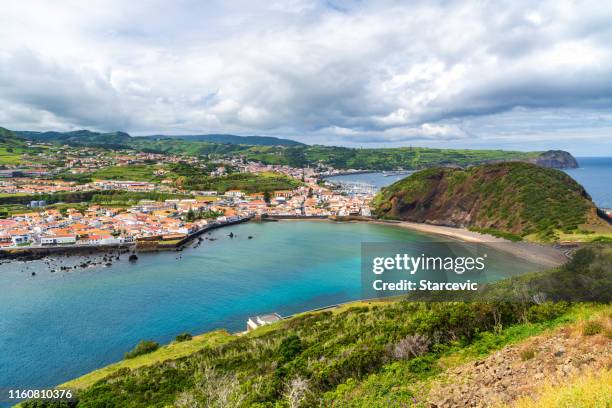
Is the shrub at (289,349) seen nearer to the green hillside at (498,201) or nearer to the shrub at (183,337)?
the shrub at (183,337)

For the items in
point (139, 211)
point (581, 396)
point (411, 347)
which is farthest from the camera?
point (139, 211)

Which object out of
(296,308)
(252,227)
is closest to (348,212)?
(252,227)

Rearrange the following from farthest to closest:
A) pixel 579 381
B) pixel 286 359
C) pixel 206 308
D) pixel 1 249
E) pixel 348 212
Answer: pixel 348 212, pixel 1 249, pixel 206 308, pixel 286 359, pixel 579 381

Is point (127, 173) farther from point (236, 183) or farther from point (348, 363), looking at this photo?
point (348, 363)

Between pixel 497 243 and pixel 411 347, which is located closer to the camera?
pixel 411 347

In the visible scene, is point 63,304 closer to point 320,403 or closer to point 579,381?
point 320,403

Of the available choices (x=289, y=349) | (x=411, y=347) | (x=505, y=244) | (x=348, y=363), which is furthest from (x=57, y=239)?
(x=505, y=244)

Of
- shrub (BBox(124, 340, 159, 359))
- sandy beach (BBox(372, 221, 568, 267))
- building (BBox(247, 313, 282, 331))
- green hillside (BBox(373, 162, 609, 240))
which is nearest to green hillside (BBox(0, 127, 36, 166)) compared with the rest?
green hillside (BBox(373, 162, 609, 240))
